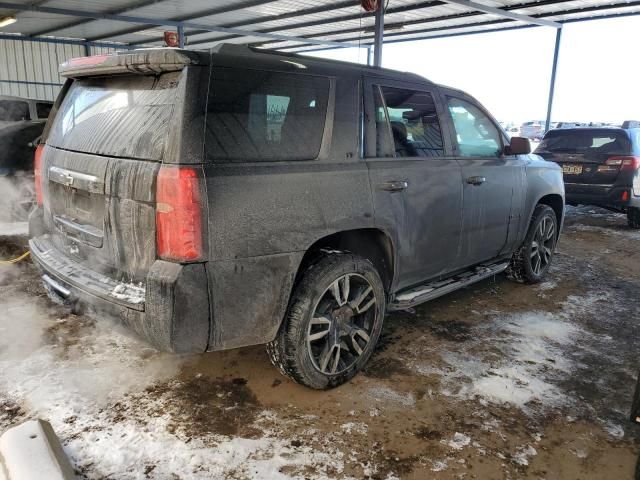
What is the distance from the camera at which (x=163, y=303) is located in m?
2.18

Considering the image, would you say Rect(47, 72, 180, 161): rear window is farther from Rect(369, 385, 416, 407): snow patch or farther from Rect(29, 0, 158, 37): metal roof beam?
Rect(29, 0, 158, 37): metal roof beam

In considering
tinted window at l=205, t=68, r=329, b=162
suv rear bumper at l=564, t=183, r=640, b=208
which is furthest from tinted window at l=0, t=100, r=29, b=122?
suv rear bumper at l=564, t=183, r=640, b=208

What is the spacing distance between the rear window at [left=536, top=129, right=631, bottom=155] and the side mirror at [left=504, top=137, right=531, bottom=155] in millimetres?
4613

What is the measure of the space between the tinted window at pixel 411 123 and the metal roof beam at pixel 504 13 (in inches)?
298

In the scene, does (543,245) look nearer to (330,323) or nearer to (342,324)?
(342,324)

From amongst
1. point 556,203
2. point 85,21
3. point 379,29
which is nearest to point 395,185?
point 556,203

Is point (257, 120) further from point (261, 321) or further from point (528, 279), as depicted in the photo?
point (528, 279)

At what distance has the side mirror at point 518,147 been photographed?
4168 mm

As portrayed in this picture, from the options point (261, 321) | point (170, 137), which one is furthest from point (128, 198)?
point (261, 321)

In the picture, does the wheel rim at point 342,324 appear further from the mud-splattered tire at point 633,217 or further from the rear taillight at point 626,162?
the mud-splattered tire at point 633,217

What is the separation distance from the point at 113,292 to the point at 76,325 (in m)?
1.58

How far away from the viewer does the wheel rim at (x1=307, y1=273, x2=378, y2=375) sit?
282cm

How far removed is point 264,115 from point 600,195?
23.9ft

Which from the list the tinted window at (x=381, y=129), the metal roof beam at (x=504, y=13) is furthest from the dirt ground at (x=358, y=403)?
the metal roof beam at (x=504, y=13)
